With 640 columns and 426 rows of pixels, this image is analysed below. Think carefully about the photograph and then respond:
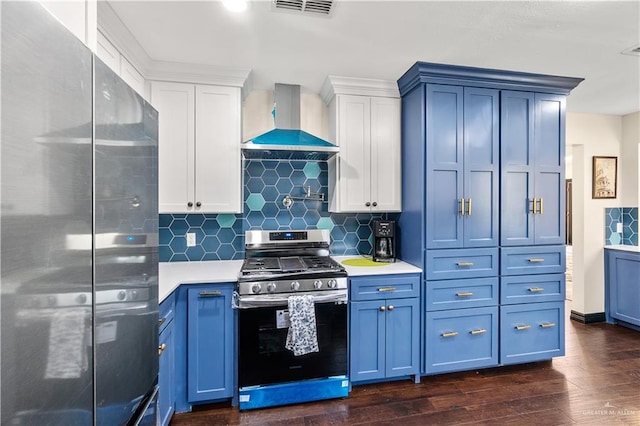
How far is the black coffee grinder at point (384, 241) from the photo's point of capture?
→ 105 inches

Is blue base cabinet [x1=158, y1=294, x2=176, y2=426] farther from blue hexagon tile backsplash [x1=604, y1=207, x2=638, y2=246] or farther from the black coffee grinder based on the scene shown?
blue hexagon tile backsplash [x1=604, y1=207, x2=638, y2=246]

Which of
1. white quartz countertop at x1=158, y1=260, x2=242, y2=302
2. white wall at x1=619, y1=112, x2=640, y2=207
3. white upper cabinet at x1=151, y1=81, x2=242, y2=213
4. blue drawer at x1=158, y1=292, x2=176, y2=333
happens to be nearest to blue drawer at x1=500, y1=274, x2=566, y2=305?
white wall at x1=619, y1=112, x2=640, y2=207

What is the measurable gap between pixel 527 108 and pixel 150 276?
298 centimetres

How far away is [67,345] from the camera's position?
2.10 feet

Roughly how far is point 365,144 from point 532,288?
1868mm

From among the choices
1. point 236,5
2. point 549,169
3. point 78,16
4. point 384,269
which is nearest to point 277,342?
point 384,269

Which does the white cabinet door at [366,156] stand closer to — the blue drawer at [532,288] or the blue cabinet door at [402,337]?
the blue cabinet door at [402,337]

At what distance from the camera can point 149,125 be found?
1122 millimetres

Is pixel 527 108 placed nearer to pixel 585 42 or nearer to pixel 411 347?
pixel 585 42

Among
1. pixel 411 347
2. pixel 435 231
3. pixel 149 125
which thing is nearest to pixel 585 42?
pixel 435 231

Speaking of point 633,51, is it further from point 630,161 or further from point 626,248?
point 626,248

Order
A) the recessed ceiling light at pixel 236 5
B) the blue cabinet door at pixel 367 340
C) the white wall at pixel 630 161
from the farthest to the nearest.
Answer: the white wall at pixel 630 161 → the blue cabinet door at pixel 367 340 → the recessed ceiling light at pixel 236 5

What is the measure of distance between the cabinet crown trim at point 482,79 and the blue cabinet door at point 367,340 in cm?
176

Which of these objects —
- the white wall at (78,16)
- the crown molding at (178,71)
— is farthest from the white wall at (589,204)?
the white wall at (78,16)
